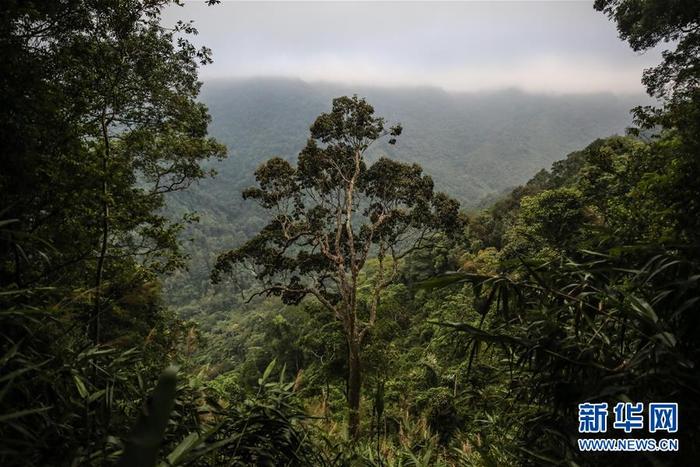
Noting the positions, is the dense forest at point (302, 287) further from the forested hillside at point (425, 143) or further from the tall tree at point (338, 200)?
the forested hillside at point (425, 143)

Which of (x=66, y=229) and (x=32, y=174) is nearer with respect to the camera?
(x=32, y=174)

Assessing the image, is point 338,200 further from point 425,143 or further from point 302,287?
point 425,143

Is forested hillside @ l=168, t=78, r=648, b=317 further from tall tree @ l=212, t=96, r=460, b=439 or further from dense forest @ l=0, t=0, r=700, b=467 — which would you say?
dense forest @ l=0, t=0, r=700, b=467

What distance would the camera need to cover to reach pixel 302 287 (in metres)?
10.5

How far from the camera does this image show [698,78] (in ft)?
25.3

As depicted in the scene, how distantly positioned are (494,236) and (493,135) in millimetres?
146399

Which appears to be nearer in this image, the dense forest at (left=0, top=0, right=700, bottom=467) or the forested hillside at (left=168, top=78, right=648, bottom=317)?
the dense forest at (left=0, top=0, right=700, bottom=467)

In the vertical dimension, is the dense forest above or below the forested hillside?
below

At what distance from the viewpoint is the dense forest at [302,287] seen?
1.75m

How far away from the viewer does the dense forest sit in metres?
1.75

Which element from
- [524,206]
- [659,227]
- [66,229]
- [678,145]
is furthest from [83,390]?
[524,206]

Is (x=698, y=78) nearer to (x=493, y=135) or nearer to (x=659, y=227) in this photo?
(x=659, y=227)

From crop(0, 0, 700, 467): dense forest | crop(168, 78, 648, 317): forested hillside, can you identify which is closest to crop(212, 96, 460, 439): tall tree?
crop(0, 0, 700, 467): dense forest

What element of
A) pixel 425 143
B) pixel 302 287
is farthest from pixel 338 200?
pixel 425 143
